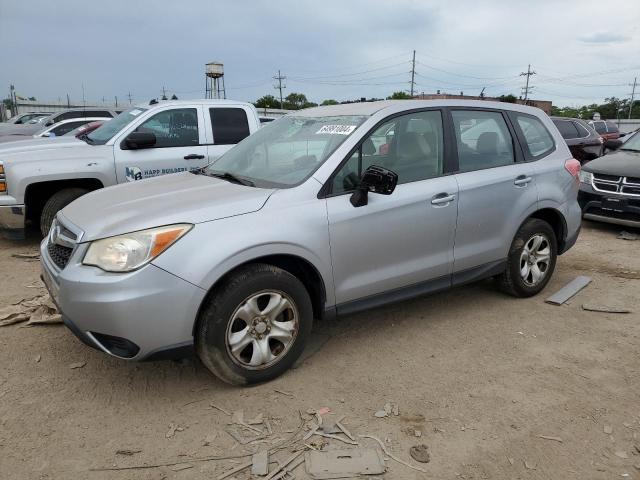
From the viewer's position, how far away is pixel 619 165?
7551 millimetres

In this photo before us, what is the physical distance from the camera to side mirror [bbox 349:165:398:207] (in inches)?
131

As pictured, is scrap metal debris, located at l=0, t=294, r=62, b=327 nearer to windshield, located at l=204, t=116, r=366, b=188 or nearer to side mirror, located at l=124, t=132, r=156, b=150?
windshield, located at l=204, t=116, r=366, b=188

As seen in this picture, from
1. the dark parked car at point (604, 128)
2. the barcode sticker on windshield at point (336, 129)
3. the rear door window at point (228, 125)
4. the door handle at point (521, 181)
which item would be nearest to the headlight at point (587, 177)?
the door handle at point (521, 181)

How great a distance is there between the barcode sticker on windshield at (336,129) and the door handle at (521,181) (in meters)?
1.61

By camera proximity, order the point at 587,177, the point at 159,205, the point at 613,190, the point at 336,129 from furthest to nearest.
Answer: the point at 587,177, the point at 613,190, the point at 336,129, the point at 159,205

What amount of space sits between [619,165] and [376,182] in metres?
5.81

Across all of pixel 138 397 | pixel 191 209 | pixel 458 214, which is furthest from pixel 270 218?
pixel 458 214

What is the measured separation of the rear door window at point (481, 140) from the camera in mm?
4195

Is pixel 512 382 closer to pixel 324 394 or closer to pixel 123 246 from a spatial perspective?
pixel 324 394

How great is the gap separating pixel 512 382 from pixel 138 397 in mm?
2364

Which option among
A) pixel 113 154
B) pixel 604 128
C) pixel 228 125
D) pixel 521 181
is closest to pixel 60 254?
pixel 113 154

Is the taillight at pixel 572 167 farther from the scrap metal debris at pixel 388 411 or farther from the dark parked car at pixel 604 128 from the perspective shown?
the dark parked car at pixel 604 128

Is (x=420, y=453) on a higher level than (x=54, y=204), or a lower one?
lower

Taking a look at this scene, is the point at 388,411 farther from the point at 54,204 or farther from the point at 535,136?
the point at 54,204
